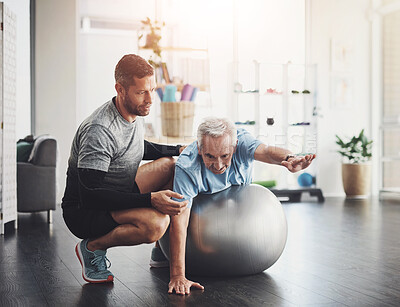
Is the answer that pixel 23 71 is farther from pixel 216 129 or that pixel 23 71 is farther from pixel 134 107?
pixel 216 129

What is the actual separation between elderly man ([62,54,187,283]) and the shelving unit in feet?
13.5

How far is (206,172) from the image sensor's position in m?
2.38

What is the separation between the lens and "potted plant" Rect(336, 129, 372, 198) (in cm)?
663

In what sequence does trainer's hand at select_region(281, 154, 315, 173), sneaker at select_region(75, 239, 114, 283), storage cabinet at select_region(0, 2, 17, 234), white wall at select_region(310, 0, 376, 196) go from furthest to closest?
white wall at select_region(310, 0, 376, 196)
storage cabinet at select_region(0, 2, 17, 234)
sneaker at select_region(75, 239, 114, 283)
trainer's hand at select_region(281, 154, 315, 173)

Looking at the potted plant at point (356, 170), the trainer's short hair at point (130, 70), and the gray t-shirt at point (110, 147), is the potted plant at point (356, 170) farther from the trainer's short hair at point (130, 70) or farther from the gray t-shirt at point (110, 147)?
the trainer's short hair at point (130, 70)

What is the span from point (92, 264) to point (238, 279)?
0.63 meters

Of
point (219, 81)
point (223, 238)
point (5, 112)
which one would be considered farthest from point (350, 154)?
point (223, 238)

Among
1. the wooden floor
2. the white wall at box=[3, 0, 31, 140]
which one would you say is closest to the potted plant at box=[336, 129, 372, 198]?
the wooden floor

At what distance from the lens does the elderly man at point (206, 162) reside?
87.0 inches

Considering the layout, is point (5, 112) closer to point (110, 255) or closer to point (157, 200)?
point (110, 255)

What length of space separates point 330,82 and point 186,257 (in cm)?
506

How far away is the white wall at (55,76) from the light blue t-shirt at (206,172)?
3849mm

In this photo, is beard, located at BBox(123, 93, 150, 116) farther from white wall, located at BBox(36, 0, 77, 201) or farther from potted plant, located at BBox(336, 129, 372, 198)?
potted plant, located at BBox(336, 129, 372, 198)

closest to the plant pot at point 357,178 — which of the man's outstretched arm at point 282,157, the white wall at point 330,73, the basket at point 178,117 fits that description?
the white wall at point 330,73
